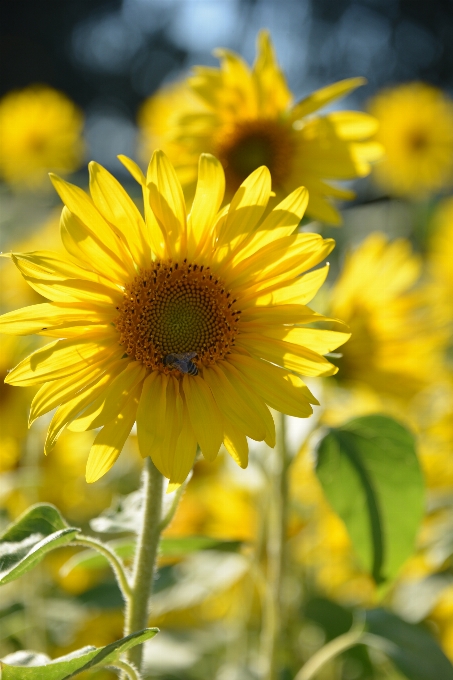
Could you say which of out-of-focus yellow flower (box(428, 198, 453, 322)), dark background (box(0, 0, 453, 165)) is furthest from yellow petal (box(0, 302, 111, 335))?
dark background (box(0, 0, 453, 165))

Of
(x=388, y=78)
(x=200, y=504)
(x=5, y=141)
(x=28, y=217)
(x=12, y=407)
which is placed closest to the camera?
(x=12, y=407)

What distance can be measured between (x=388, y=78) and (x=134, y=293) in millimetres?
14545

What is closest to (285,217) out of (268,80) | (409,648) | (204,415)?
(204,415)

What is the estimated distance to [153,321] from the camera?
110cm

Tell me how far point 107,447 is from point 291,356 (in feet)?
0.81

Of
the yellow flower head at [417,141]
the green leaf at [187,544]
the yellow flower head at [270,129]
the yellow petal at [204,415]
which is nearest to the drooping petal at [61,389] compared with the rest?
the yellow petal at [204,415]

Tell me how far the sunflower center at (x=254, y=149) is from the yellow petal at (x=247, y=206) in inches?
17.2

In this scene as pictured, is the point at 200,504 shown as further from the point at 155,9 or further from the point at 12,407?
the point at 155,9

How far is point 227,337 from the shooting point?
3.57 ft

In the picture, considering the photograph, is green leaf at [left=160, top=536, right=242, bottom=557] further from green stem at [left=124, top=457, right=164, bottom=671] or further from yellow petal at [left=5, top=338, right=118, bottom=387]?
yellow petal at [left=5, top=338, right=118, bottom=387]

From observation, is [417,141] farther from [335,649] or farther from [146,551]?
[146,551]

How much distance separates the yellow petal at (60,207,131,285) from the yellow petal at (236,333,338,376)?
0.19 metres

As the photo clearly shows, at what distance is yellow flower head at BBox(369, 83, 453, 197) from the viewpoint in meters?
4.35

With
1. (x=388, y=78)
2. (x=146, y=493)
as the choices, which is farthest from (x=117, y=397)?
(x=388, y=78)
